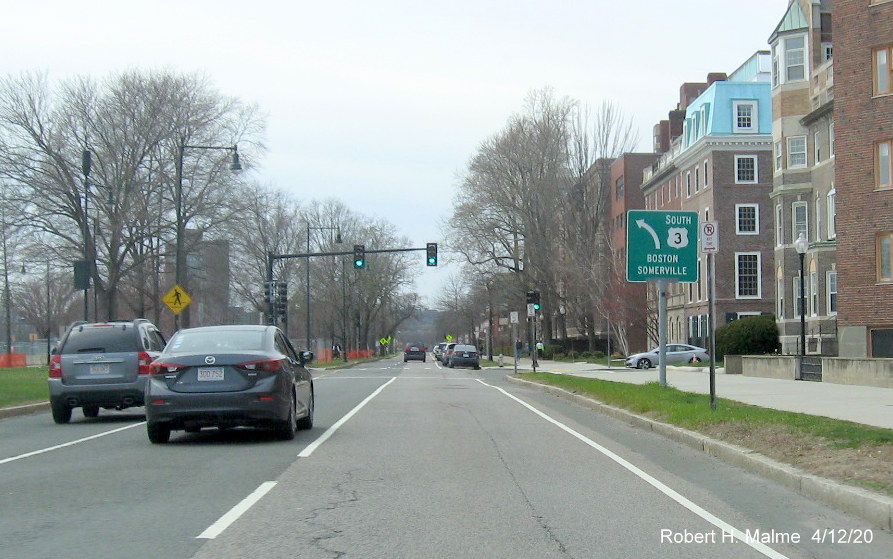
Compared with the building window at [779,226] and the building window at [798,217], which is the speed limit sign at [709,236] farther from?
the building window at [779,226]

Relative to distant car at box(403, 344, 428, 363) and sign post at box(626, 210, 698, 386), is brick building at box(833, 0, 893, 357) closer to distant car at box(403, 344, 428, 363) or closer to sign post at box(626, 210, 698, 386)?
sign post at box(626, 210, 698, 386)

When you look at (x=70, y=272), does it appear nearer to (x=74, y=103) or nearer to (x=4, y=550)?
(x=74, y=103)

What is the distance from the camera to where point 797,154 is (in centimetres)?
4434

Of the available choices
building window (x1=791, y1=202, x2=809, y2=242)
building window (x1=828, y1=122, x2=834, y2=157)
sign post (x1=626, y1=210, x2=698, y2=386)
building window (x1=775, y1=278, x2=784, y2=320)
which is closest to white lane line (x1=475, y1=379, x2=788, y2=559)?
sign post (x1=626, y1=210, x2=698, y2=386)

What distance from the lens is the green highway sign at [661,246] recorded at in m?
21.0

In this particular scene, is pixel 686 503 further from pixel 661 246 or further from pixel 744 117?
pixel 744 117

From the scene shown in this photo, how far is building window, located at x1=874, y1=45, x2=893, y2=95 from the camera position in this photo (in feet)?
105

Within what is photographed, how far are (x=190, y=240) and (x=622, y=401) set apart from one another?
37.9 metres

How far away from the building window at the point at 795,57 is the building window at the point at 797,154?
280 centimetres

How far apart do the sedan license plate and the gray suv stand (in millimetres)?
4556

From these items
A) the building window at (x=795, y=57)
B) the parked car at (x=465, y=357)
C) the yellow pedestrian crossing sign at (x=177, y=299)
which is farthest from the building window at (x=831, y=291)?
the yellow pedestrian crossing sign at (x=177, y=299)

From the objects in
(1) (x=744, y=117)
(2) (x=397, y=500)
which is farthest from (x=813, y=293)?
(2) (x=397, y=500)

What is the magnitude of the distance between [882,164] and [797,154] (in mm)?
12026

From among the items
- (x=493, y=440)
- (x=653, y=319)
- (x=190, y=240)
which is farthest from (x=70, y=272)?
(x=493, y=440)
